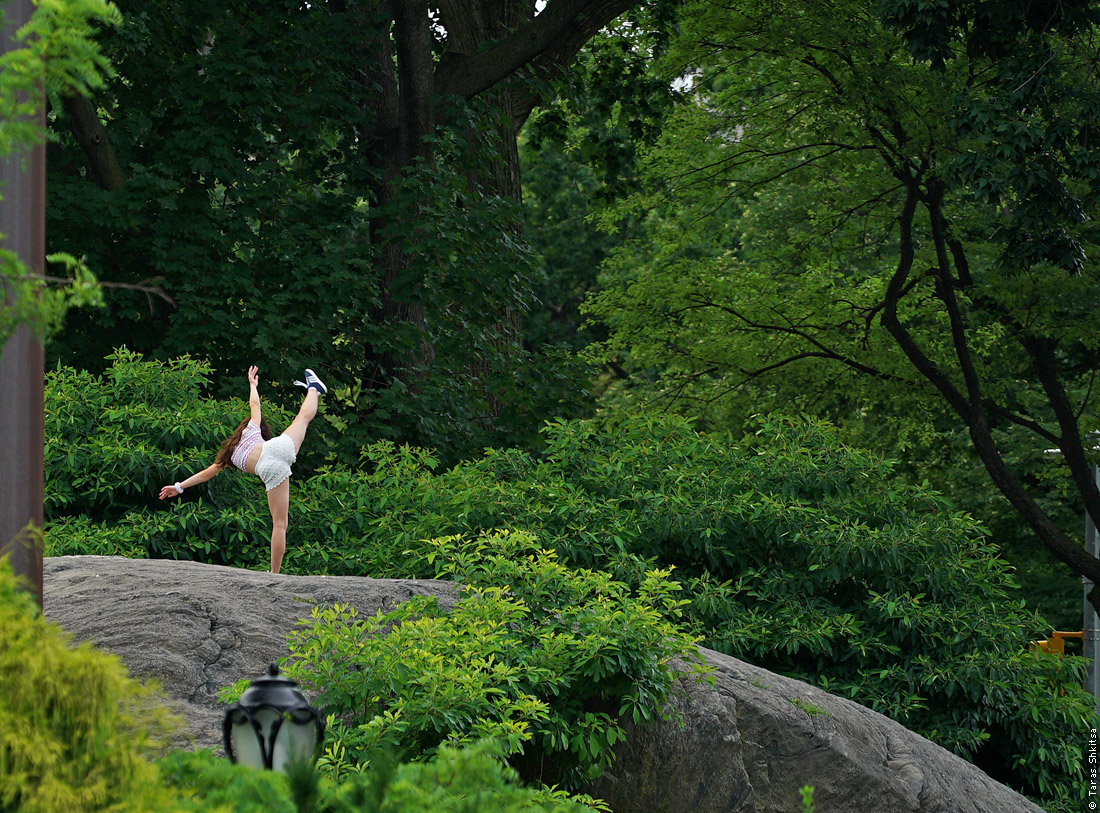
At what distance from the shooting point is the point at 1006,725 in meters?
8.47

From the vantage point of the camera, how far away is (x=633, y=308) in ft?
48.7

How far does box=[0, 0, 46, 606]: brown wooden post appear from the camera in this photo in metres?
4.05

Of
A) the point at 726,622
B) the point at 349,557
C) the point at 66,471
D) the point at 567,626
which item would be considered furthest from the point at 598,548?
the point at 66,471

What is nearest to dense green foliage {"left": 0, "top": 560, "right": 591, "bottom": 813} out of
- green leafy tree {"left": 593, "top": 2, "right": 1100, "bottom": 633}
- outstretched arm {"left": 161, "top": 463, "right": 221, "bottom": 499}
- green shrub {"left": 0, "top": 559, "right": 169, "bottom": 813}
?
green shrub {"left": 0, "top": 559, "right": 169, "bottom": 813}

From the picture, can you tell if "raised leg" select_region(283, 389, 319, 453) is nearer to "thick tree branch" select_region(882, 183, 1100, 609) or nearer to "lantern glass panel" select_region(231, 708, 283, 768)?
"lantern glass panel" select_region(231, 708, 283, 768)

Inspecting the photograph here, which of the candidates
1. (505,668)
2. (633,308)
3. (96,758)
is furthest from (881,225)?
(96,758)

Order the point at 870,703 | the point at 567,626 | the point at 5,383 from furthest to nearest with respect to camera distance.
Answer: the point at 870,703
the point at 567,626
the point at 5,383

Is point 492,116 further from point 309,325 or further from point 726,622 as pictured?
point 726,622

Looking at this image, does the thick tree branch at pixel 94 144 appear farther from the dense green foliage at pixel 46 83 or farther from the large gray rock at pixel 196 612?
the dense green foliage at pixel 46 83

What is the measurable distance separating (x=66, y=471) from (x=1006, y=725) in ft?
23.7

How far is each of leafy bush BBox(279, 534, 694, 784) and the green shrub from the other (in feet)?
6.12

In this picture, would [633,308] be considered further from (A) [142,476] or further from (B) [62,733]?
(B) [62,733]

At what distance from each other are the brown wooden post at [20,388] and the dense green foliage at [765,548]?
3.87 m

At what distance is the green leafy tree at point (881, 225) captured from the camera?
10.1 meters
